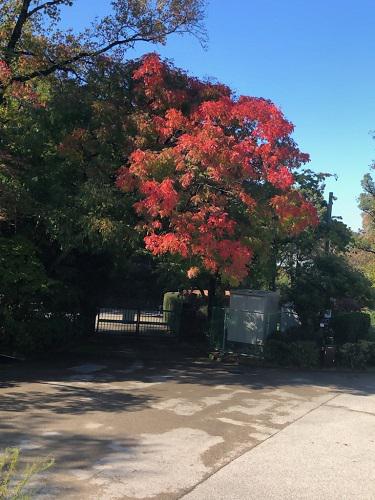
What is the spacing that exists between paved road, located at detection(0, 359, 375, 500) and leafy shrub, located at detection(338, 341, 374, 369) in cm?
187

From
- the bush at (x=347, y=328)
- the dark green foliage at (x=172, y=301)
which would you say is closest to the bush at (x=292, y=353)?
the bush at (x=347, y=328)

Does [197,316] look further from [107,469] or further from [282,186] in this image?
[107,469]

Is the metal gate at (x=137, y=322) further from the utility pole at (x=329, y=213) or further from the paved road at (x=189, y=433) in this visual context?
the paved road at (x=189, y=433)

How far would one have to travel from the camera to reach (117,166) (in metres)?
11.8

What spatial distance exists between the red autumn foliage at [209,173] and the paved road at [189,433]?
2507 mm

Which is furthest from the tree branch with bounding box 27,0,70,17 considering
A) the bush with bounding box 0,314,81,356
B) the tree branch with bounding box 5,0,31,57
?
the bush with bounding box 0,314,81,356

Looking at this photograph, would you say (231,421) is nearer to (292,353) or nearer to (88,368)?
(88,368)

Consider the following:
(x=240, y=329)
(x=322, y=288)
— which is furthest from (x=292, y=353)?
(x=322, y=288)

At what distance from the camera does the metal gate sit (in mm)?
18188

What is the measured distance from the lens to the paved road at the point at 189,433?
520 cm

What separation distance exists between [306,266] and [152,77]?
25.4 ft

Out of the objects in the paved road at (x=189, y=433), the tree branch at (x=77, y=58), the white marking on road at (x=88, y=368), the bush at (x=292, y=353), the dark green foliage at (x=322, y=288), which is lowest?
the paved road at (x=189, y=433)

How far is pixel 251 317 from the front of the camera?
14.1m

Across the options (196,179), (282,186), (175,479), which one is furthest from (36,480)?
(282,186)
